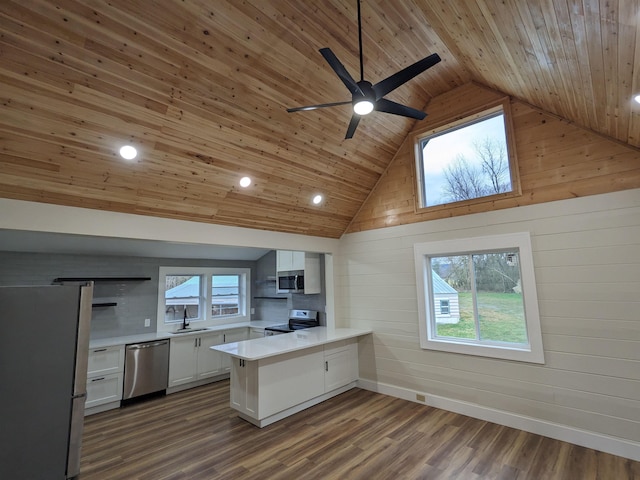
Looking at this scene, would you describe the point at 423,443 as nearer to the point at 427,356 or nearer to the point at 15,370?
the point at 427,356

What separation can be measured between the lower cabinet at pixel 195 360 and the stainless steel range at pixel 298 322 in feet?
2.85

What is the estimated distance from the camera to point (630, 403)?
2.90 meters

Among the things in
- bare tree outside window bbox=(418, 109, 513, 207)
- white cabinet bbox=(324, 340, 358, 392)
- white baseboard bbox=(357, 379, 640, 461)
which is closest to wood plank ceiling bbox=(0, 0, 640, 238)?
bare tree outside window bbox=(418, 109, 513, 207)

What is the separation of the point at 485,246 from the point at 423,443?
2314 mm

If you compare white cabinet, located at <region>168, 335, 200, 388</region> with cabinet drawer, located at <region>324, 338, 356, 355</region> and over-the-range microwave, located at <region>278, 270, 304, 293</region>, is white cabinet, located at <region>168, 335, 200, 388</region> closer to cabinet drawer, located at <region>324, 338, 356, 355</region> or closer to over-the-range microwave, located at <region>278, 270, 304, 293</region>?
over-the-range microwave, located at <region>278, 270, 304, 293</region>

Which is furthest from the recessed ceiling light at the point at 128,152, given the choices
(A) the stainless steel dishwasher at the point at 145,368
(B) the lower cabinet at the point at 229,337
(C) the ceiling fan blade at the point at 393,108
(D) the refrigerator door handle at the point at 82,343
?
(B) the lower cabinet at the point at 229,337

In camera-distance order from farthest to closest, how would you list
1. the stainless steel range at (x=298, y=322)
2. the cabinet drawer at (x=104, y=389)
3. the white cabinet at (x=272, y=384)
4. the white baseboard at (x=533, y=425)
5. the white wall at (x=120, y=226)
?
the stainless steel range at (x=298, y=322)
the cabinet drawer at (x=104, y=389)
the white cabinet at (x=272, y=384)
the white baseboard at (x=533, y=425)
the white wall at (x=120, y=226)

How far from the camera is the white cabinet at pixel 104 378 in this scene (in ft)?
13.3

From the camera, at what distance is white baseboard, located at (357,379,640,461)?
2.91 metres

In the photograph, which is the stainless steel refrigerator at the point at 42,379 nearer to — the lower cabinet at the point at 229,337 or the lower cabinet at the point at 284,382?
the lower cabinet at the point at 284,382

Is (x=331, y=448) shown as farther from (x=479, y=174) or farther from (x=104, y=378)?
(x=479, y=174)

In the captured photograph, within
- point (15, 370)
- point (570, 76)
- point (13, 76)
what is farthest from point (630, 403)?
point (13, 76)

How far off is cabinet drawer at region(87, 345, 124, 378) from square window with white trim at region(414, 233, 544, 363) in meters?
4.17

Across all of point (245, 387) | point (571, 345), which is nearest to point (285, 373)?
point (245, 387)
